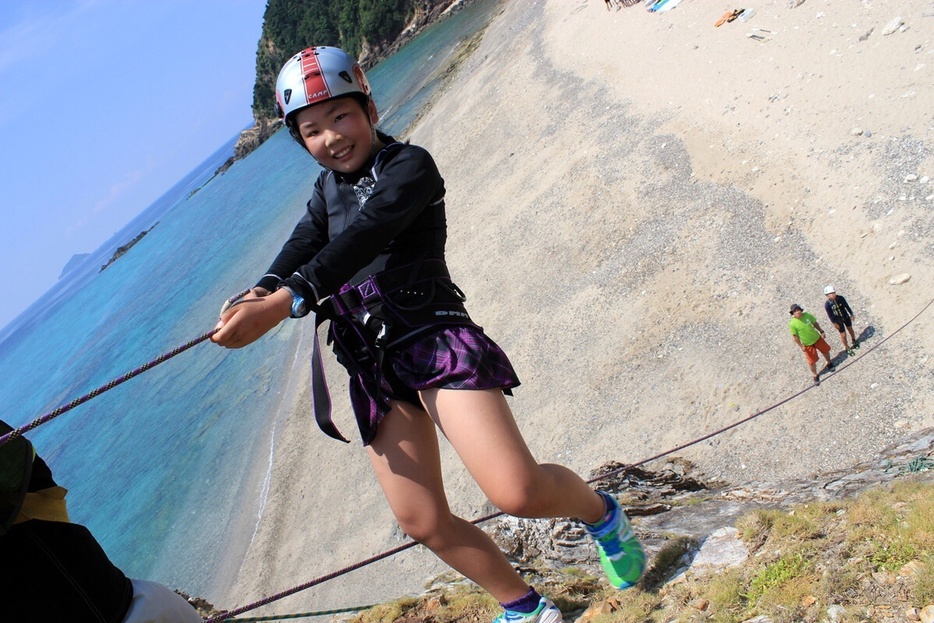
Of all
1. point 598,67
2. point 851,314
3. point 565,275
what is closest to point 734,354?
point 851,314

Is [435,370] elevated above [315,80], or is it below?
below

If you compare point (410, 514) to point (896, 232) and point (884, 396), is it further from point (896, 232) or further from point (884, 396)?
point (896, 232)

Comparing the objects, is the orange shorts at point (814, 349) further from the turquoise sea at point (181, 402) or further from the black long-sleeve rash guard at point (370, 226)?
the turquoise sea at point (181, 402)

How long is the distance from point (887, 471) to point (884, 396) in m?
4.34

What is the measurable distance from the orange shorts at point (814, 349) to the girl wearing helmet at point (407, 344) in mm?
6549

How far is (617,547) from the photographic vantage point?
3262 millimetres

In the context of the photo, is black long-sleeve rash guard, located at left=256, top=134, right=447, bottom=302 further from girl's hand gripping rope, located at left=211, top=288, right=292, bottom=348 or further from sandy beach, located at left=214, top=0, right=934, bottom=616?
sandy beach, located at left=214, top=0, right=934, bottom=616

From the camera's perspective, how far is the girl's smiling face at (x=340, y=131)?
9.86 feet

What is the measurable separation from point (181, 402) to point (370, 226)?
28030 mm

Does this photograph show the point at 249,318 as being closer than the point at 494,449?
Yes

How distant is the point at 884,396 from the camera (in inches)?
311

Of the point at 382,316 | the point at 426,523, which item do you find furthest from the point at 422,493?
the point at 382,316

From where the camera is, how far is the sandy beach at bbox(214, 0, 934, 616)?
8.73 m

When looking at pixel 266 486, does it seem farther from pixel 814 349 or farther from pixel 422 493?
pixel 422 493
